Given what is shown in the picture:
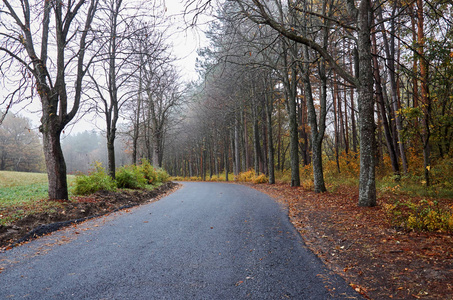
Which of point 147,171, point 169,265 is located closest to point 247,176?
point 147,171

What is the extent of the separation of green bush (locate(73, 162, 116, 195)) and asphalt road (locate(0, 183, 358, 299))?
375cm

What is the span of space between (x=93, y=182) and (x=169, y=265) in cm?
736

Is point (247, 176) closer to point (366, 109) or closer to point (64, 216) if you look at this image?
point (366, 109)

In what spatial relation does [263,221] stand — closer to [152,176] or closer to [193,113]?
[152,176]

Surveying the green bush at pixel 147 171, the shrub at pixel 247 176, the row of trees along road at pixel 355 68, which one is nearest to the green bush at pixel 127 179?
the green bush at pixel 147 171

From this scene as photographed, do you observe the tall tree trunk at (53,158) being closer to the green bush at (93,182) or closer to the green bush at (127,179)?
the green bush at (93,182)

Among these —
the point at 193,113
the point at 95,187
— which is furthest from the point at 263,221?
the point at 193,113

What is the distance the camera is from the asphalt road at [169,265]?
9.37 ft

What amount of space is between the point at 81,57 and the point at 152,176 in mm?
9179

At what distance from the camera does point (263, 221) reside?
6230 mm

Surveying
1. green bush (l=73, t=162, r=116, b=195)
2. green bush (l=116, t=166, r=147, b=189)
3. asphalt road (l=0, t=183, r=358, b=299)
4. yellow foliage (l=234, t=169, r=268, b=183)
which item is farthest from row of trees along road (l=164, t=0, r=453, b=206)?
green bush (l=116, t=166, r=147, b=189)

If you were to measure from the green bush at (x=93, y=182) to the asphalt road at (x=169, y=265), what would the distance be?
3754 millimetres

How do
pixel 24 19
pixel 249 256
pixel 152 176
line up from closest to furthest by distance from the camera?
pixel 249 256, pixel 24 19, pixel 152 176

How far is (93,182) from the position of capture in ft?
31.5
